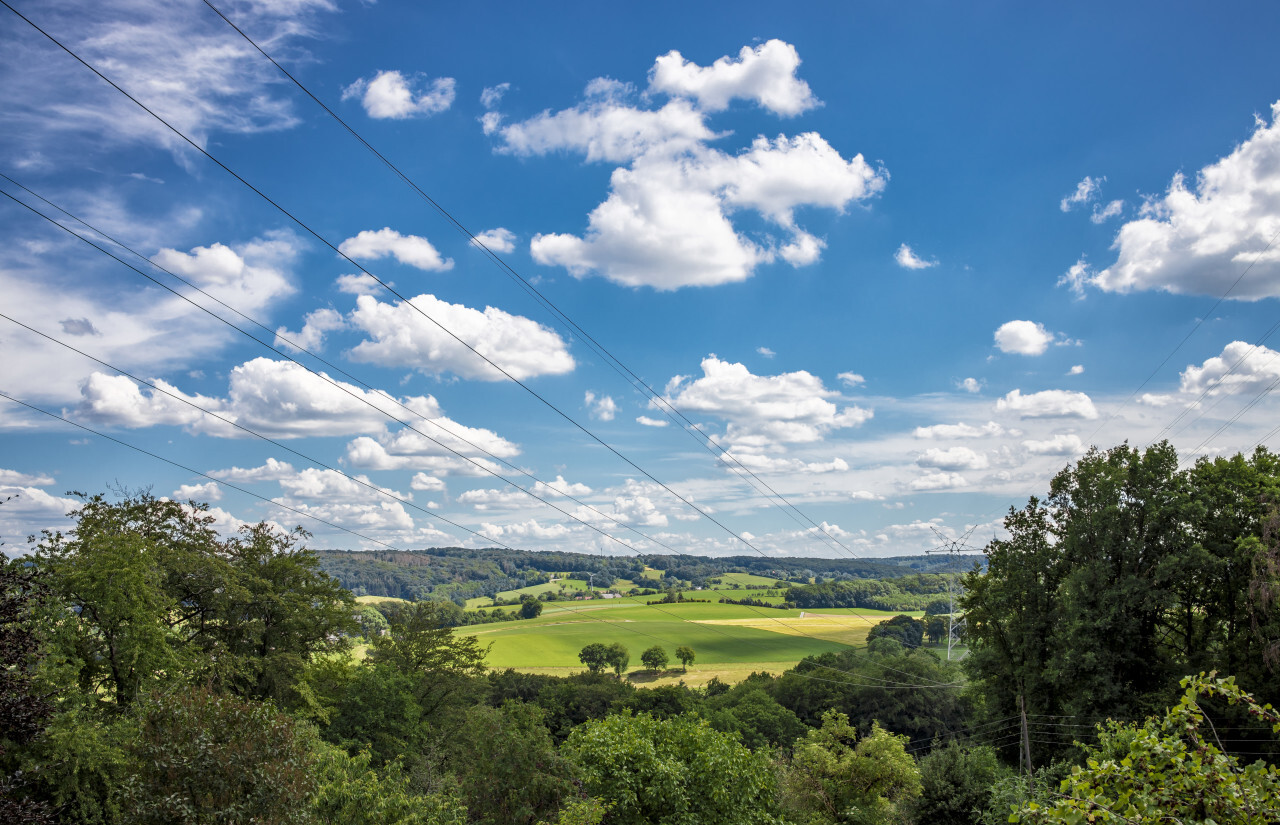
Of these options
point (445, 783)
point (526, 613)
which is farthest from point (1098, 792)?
point (526, 613)

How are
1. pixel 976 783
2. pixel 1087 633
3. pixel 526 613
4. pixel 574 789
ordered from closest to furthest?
pixel 976 783
pixel 1087 633
pixel 574 789
pixel 526 613

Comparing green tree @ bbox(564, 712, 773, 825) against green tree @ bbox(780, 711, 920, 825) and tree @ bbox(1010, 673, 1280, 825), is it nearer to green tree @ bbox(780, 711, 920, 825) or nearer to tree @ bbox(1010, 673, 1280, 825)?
green tree @ bbox(780, 711, 920, 825)

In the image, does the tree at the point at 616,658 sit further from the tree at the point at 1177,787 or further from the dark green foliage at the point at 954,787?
the tree at the point at 1177,787

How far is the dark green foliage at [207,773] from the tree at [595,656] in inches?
3185

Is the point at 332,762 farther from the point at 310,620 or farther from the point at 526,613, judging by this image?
the point at 526,613

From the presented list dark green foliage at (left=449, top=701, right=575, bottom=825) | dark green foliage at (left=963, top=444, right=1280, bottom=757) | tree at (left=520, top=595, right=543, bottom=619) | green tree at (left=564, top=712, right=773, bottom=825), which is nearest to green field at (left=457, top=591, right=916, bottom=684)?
tree at (left=520, top=595, right=543, bottom=619)

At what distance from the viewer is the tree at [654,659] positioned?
94.7 meters

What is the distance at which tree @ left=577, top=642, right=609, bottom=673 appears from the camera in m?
91.9

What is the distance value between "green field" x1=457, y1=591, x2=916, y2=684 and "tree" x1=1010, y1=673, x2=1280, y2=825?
8508 cm

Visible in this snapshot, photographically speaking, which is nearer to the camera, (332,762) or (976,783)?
(332,762)

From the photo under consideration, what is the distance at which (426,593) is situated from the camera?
15100 cm

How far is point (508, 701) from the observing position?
37.7m

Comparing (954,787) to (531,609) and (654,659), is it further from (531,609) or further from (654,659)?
(531,609)

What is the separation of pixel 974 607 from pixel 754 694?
32.1m
